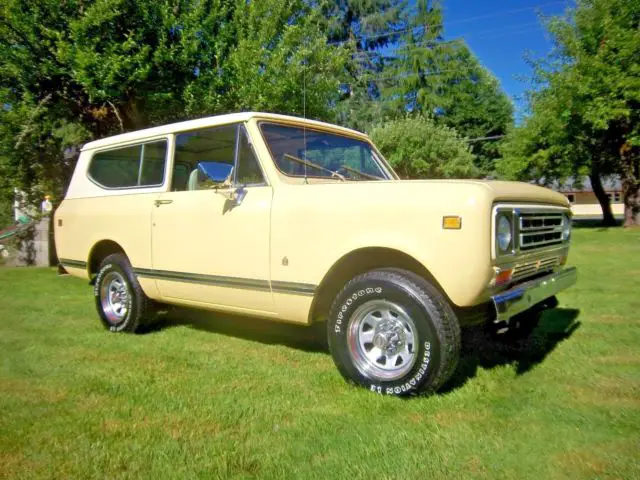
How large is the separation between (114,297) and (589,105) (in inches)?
752

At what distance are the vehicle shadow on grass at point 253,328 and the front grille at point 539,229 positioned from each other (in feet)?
6.47

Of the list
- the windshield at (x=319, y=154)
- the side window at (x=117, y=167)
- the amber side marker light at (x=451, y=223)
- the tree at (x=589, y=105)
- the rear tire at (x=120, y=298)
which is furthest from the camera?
the tree at (x=589, y=105)

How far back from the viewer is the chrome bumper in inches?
118

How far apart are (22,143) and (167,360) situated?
6.31m

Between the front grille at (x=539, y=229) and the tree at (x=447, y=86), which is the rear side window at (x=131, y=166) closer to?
the front grille at (x=539, y=229)

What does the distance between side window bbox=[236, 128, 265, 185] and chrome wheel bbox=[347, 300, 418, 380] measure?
→ 141 cm

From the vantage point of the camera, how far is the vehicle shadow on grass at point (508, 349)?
3906mm

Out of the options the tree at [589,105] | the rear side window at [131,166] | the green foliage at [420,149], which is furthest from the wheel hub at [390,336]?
the green foliage at [420,149]

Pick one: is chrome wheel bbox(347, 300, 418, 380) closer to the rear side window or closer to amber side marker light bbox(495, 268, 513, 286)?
amber side marker light bbox(495, 268, 513, 286)

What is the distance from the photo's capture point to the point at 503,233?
3.20 meters

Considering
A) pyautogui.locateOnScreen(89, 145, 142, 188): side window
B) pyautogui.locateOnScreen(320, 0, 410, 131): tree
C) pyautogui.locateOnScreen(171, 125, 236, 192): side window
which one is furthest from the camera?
pyautogui.locateOnScreen(320, 0, 410, 131): tree

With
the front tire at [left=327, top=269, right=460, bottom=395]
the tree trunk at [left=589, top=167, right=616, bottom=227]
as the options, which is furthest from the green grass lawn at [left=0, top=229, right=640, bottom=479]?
the tree trunk at [left=589, top=167, right=616, bottom=227]

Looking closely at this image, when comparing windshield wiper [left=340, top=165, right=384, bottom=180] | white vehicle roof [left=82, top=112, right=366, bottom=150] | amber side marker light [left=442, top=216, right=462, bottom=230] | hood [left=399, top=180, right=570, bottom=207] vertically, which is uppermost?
white vehicle roof [left=82, top=112, right=366, bottom=150]

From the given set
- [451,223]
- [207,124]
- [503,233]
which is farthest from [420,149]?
[451,223]
